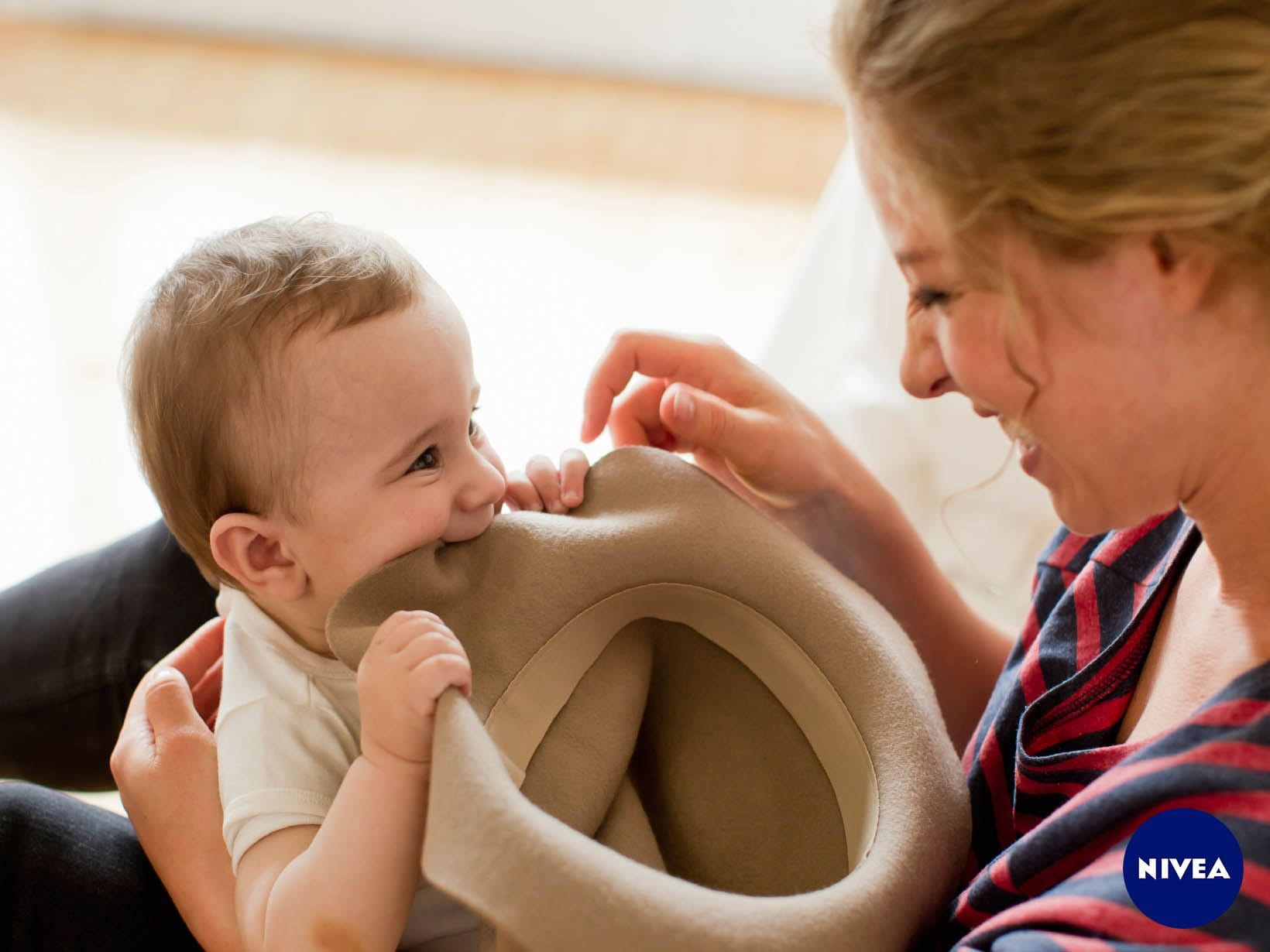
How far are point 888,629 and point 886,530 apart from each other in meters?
0.16

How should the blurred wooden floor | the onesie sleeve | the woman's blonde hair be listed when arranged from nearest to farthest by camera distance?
1. the woman's blonde hair
2. the onesie sleeve
3. the blurred wooden floor

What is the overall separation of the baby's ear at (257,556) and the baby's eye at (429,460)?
11cm

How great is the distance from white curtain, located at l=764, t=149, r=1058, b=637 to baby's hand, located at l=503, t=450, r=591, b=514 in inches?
18.5

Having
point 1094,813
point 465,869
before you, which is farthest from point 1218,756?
point 465,869

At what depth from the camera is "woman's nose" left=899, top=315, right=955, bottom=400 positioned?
2.49 feet

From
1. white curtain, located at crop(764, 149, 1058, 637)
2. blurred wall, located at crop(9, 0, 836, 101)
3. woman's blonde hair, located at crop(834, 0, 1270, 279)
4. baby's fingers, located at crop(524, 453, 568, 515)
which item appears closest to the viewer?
woman's blonde hair, located at crop(834, 0, 1270, 279)

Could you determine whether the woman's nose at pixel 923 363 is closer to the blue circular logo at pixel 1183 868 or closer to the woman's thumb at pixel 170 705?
the blue circular logo at pixel 1183 868

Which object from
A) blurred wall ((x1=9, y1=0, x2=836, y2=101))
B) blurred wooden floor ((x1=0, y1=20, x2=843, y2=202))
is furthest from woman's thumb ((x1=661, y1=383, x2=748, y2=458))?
blurred wall ((x1=9, y1=0, x2=836, y2=101))

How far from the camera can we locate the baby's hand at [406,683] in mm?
738

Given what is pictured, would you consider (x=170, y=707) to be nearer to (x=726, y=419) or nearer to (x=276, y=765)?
(x=276, y=765)

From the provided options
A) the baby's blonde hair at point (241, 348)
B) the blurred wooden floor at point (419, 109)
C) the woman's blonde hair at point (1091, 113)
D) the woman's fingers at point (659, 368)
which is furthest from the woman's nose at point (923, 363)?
the blurred wooden floor at point (419, 109)

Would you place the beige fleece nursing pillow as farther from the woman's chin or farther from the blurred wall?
the blurred wall

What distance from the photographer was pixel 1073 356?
657 millimetres

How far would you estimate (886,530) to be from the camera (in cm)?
103
